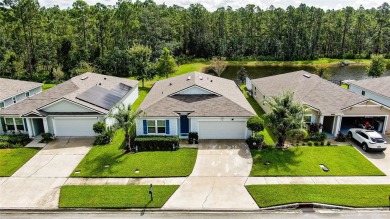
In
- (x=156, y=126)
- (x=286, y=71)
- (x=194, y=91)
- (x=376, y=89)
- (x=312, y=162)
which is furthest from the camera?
(x=286, y=71)

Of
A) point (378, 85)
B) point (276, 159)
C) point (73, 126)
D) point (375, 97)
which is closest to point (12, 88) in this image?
point (73, 126)

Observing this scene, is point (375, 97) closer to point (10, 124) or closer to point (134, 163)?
point (134, 163)

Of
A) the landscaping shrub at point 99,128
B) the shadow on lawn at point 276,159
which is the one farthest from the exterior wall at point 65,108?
the shadow on lawn at point 276,159

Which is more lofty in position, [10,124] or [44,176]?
[10,124]

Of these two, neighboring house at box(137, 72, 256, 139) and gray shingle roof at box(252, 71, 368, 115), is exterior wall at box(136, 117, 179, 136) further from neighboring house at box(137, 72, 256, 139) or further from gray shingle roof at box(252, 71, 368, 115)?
gray shingle roof at box(252, 71, 368, 115)

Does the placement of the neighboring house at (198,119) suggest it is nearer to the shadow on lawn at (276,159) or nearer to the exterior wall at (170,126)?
the exterior wall at (170,126)

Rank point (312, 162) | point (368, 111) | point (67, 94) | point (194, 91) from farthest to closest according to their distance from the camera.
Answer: point (67, 94) < point (194, 91) < point (368, 111) < point (312, 162)

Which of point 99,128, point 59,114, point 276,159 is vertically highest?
point 59,114
